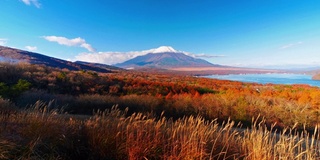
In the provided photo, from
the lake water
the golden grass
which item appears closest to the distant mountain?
the lake water

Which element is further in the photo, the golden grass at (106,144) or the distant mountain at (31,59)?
the distant mountain at (31,59)

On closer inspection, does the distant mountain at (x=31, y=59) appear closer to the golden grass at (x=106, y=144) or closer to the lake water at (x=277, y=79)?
the lake water at (x=277, y=79)

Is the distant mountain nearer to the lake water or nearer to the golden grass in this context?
the lake water

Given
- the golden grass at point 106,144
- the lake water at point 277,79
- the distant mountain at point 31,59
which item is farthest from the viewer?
the lake water at point 277,79

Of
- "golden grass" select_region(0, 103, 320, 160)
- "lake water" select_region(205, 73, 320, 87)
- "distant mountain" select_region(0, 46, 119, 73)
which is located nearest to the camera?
"golden grass" select_region(0, 103, 320, 160)

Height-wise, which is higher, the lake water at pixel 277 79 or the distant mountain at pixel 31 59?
the distant mountain at pixel 31 59

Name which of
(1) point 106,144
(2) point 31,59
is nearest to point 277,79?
(2) point 31,59

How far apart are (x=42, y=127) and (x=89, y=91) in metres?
14.8

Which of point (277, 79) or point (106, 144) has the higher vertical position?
point (106, 144)

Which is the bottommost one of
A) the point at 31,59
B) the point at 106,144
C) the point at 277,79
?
the point at 277,79

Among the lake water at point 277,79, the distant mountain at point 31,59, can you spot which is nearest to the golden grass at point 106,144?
the lake water at point 277,79

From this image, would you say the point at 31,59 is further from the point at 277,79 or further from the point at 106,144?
the point at 277,79

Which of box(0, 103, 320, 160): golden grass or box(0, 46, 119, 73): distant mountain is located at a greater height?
box(0, 46, 119, 73): distant mountain

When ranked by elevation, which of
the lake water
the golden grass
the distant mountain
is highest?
the distant mountain
